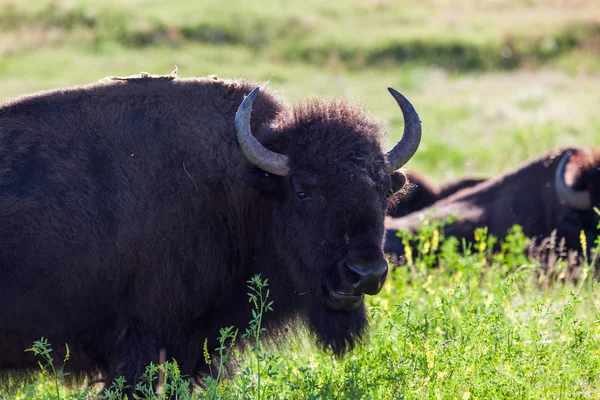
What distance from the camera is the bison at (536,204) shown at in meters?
10.5

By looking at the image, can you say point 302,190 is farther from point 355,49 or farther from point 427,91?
point 355,49

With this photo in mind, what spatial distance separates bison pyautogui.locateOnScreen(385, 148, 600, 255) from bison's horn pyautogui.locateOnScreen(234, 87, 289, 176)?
15.9 ft

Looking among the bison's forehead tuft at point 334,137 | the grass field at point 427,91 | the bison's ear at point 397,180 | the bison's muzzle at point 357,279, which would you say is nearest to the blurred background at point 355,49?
the grass field at point 427,91

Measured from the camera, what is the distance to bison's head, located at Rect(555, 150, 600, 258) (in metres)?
10.5

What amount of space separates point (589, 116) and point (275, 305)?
1589 cm

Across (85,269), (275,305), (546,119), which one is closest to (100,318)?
(85,269)

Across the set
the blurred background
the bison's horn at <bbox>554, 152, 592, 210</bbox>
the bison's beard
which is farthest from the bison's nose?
the blurred background

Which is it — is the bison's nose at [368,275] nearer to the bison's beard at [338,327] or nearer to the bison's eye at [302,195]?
the bison's beard at [338,327]

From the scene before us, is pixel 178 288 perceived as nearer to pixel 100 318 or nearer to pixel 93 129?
pixel 100 318

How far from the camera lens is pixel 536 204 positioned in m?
11.0

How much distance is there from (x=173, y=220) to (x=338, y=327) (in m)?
1.34

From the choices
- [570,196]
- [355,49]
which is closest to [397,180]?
[570,196]

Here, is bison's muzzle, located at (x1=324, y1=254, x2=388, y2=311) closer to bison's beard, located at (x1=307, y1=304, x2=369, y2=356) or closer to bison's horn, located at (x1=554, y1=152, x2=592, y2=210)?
bison's beard, located at (x1=307, y1=304, x2=369, y2=356)

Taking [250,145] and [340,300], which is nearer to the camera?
[340,300]
